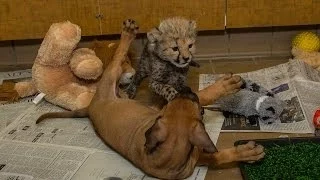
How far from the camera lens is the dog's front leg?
4.75 feet

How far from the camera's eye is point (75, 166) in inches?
60.2

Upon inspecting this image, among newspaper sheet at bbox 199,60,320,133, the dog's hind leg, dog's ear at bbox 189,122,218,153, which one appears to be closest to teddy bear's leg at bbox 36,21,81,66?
the dog's hind leg

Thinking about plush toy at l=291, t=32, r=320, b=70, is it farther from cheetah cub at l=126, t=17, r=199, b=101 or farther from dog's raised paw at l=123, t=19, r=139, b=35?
dog's raised paw at l=123, t=19, r=139, b=35

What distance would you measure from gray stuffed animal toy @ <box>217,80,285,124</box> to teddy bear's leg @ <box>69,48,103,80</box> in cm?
51

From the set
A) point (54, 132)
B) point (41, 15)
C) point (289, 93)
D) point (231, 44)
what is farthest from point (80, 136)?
point (231, 44)

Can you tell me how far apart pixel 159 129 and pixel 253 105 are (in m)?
0.57

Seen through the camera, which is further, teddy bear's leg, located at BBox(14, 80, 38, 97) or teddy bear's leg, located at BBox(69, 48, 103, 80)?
teddy bear's leg, located at BBox(14, 80, 38, 97)

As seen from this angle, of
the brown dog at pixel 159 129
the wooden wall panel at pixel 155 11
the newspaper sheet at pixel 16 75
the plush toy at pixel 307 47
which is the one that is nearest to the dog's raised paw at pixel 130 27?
the brown dog at pixel 159 129

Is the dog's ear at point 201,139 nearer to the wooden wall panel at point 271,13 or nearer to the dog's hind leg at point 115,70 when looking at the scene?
the dog's hind leg at point 115,70

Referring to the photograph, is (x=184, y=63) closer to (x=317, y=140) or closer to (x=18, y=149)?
(x=317, y=140)

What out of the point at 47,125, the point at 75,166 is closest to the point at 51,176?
the point at 75,166

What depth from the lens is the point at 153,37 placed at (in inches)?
68.5

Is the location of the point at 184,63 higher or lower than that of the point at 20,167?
higher

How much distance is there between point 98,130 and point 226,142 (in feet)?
1.44
